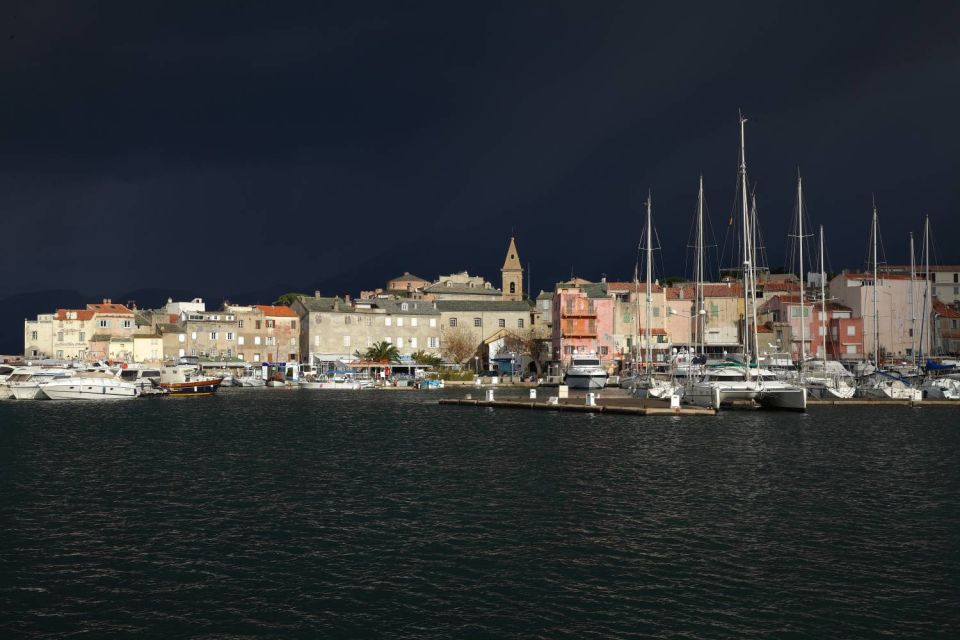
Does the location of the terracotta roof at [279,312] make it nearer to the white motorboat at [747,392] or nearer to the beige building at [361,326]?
the beige building at [361,326]

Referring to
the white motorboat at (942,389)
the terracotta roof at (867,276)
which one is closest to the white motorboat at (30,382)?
the white motorboat at (942,389)

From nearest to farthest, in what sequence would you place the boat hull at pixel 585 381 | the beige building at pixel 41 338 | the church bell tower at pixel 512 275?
the boat hull at pixel 585 381 → the beige building at pixel 41 338 → the church bell tower at pixel 512 275

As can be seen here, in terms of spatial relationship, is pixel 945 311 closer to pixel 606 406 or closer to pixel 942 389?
pixel 942 389

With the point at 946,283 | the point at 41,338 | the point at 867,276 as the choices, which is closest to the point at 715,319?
→ the point at 867,276

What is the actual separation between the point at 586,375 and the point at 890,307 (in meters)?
47.6

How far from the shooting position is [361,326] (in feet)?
381

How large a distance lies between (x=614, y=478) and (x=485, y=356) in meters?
90.1

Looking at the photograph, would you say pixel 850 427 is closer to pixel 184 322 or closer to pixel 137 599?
pixel 137 599

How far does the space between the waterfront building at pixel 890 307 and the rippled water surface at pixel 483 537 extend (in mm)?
65452

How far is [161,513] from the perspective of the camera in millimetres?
25328

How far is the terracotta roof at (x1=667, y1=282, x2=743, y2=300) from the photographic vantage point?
11300cm

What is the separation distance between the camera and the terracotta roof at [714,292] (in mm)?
113000

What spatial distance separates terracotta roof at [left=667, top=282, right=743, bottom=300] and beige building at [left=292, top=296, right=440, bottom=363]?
112 ft

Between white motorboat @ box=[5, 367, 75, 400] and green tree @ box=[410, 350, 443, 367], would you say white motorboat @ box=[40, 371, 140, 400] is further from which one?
green tree @ box=[410, 350, 443, 367]
